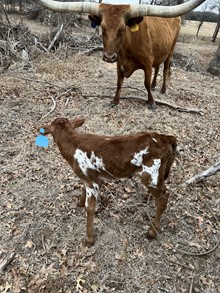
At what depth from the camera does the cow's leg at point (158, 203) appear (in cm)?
346

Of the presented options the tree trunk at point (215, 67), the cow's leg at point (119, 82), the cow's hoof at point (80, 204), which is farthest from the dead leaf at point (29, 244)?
the tree trunk at point (215, 67)

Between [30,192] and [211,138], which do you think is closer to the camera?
[30,192]

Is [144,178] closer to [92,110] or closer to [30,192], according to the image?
[30,192]

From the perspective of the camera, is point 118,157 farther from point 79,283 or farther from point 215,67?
point 215,67

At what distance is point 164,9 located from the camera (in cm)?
487

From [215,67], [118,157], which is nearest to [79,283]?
[118,157]

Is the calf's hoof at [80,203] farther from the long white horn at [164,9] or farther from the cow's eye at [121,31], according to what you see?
the long white horn at [164,9]

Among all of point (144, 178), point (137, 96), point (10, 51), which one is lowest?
point (10, 51)

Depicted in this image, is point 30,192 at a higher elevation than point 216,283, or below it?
below

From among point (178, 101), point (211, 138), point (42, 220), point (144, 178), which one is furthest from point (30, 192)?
point (178, 101)

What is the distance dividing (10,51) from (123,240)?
791 centimetres

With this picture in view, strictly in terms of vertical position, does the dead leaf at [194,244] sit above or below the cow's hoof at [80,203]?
above

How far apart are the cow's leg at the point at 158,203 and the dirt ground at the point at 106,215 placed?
136mm

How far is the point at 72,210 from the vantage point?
13.8 ft
